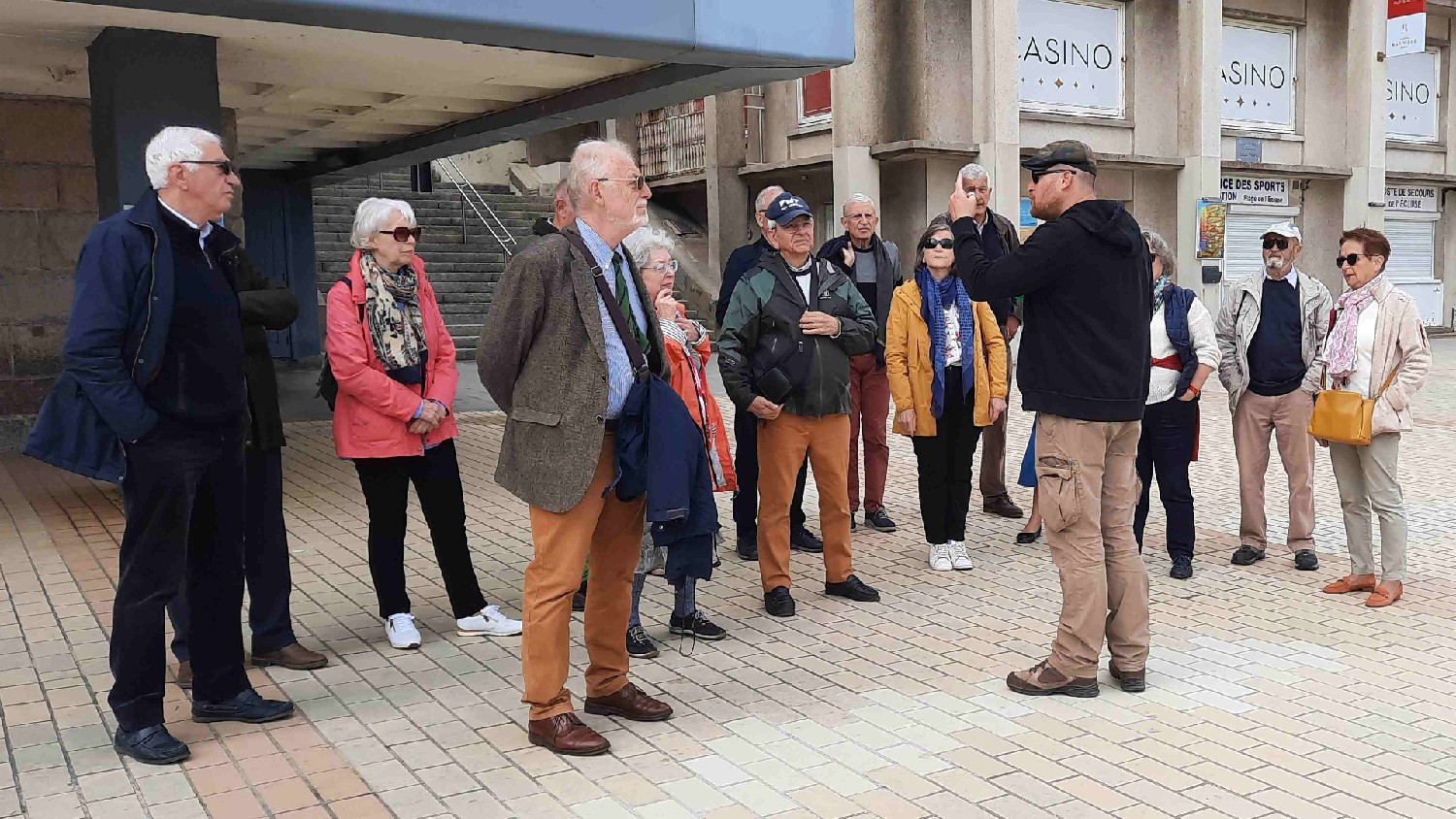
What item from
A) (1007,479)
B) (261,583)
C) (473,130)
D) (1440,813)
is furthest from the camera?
Answer: (473,130)

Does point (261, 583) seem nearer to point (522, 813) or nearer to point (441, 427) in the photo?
point (441, 427)

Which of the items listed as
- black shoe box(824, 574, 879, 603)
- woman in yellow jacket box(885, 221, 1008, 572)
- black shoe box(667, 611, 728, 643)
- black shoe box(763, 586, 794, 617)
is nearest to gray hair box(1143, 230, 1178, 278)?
woman in yellow jacket box(885, 221, 1008, 572)

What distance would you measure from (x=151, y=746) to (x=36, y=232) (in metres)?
7.71

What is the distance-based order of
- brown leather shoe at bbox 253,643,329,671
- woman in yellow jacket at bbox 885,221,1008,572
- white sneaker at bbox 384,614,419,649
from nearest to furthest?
brown leather shoe at bbox 253,643,329,671
white sneaker at bbox 384,614,419,649
woman in yellow jacket at bbox 885,221,1008,572

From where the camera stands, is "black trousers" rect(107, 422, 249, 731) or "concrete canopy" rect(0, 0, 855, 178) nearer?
"black trousers" rect(107, 422, 249, 731)

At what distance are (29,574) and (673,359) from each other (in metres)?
3.82

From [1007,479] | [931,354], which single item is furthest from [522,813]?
[1007,479]

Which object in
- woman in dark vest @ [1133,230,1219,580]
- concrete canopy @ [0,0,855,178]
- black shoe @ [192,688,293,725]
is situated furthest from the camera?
woman in dark vest @ [1133,230,1219,580]

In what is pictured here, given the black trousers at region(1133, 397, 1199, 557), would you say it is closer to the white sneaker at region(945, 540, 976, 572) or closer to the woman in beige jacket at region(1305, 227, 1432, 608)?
the woman in beige jacket at region(1305, 227, 1432, 608)

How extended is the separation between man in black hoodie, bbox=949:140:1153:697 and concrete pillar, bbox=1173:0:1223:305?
17.5 m

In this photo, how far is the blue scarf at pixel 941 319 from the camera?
6.43m

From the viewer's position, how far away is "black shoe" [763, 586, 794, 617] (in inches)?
225

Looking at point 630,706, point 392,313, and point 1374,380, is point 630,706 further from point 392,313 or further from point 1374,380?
point 1374,380

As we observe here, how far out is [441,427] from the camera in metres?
5.30
